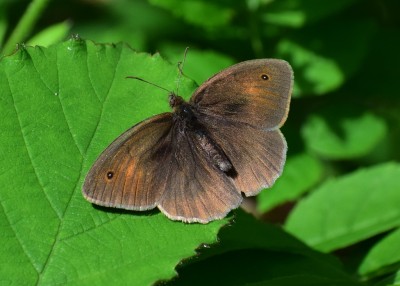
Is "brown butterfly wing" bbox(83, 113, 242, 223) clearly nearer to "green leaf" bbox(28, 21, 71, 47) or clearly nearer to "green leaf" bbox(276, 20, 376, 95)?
"green leaf" bbox(28, 21, 71, 47)

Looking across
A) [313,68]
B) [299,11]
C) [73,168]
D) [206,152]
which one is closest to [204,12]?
[299,11]

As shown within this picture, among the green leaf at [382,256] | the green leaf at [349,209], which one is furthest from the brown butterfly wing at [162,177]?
the green leaf at [349,209]

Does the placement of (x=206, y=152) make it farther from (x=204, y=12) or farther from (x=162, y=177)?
(x=204, y=12)

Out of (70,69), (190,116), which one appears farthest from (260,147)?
(70,69)

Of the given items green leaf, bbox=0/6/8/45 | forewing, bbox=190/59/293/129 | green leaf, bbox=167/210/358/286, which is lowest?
green leaf, bbox=167/210/358/286

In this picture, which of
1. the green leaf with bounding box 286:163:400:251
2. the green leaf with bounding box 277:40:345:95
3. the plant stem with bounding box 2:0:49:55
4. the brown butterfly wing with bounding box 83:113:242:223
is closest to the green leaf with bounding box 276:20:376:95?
the green leaf with bounding box 277:40:345:95

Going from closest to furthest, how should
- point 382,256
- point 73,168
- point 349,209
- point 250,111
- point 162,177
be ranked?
1. point 73,168
2. point 162,177
3. point 250,111
4. point 382,256
5. point 349,209

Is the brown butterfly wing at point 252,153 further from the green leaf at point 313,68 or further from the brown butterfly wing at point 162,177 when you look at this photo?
the green leaf at point 313,68
